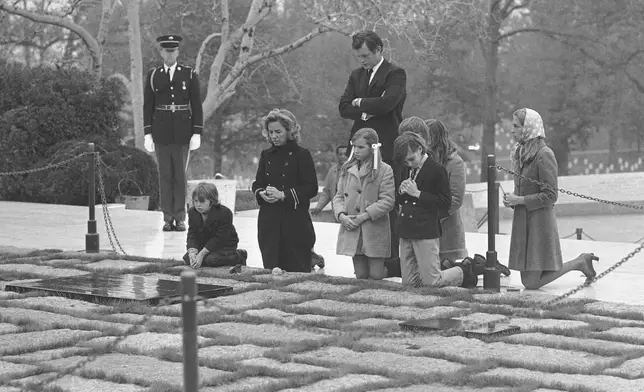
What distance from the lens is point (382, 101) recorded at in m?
10.5

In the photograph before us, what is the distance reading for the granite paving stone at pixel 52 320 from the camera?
7.91 metres

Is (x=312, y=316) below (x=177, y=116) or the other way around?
below

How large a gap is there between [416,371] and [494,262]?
10.2ft

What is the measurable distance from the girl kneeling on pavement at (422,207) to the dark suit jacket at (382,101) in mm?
1063

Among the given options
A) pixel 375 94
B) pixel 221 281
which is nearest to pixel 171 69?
pixel 375 94

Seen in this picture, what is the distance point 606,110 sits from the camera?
127ft

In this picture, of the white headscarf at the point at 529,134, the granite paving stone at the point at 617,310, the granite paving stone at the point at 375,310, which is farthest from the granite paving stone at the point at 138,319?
the white headscarf at the point at 529,134

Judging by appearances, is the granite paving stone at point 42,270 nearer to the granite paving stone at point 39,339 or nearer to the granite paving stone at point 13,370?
the granite paving stone at point 39,339

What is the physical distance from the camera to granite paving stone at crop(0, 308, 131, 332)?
7.91 m

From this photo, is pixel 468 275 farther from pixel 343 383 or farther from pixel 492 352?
pixel 343 383

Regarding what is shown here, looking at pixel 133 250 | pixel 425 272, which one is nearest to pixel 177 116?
pixel 133 250

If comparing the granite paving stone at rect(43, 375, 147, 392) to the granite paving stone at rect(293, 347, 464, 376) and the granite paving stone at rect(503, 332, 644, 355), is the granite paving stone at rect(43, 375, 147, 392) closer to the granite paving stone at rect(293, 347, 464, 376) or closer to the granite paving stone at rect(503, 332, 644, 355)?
the granite paving stone at rect(293, 347, 464, 376)

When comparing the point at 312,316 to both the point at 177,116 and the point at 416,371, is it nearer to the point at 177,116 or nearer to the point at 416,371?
the point at 416,371

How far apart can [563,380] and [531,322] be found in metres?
1.77
